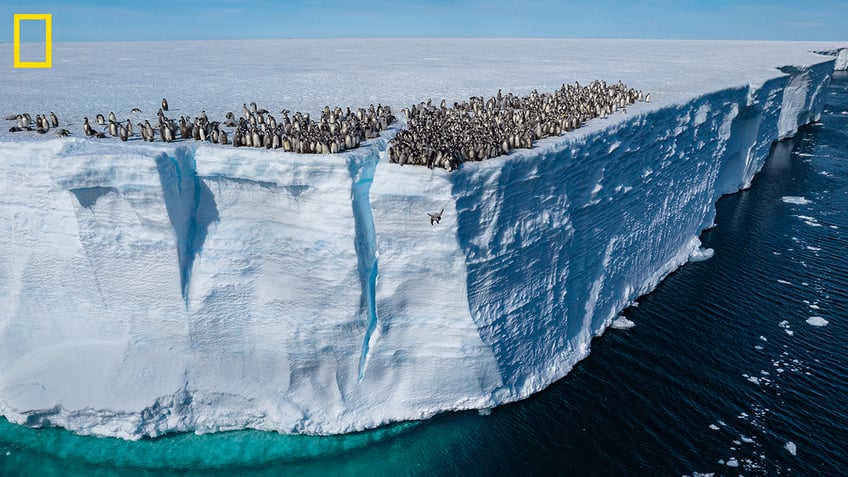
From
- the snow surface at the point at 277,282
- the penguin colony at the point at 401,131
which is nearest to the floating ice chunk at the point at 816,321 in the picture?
the snow surface at the point at 277,282

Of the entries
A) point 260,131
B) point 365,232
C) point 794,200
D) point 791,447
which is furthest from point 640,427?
point 794,200

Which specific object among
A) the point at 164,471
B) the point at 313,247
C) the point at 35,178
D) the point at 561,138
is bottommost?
the point at 164,471

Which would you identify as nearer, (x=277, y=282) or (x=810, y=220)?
(x=277, y=282)

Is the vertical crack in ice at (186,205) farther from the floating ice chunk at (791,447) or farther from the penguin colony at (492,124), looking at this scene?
the floating ice chunk at (791,447)

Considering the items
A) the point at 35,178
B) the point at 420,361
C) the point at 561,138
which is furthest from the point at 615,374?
the point at 35,178

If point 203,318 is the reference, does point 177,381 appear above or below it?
below

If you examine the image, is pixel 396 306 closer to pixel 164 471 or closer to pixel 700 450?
pixel 164 471

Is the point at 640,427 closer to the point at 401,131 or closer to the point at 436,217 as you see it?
the point at 436,217

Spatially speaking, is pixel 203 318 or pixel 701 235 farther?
pixel 701 235
